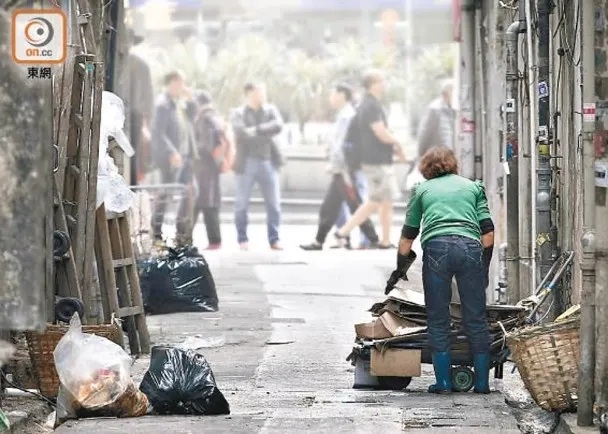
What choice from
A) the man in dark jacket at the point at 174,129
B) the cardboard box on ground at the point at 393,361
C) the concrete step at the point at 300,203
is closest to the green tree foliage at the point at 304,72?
the concrete step at the point at 300,203

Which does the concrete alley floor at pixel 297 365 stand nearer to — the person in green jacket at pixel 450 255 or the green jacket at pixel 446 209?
the person in green jacket at pixel 450 255

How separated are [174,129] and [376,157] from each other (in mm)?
3481

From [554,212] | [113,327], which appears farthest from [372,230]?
[113,327]

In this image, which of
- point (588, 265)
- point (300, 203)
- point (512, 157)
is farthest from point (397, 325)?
point (300, 203)

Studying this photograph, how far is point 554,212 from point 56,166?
3570mm

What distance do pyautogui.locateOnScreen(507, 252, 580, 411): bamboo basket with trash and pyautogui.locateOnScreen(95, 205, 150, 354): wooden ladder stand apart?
143 inches

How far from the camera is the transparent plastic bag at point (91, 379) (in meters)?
9.71

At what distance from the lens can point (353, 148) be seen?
937 inches

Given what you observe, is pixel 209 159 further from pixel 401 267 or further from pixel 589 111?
pixel 589 111

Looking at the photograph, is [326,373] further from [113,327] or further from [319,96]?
[319,96]

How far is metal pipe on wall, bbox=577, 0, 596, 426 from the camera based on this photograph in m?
9.09

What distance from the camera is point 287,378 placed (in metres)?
11.6

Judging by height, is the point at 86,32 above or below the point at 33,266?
above

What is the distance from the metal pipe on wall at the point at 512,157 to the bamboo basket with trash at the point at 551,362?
4058 millimetres
